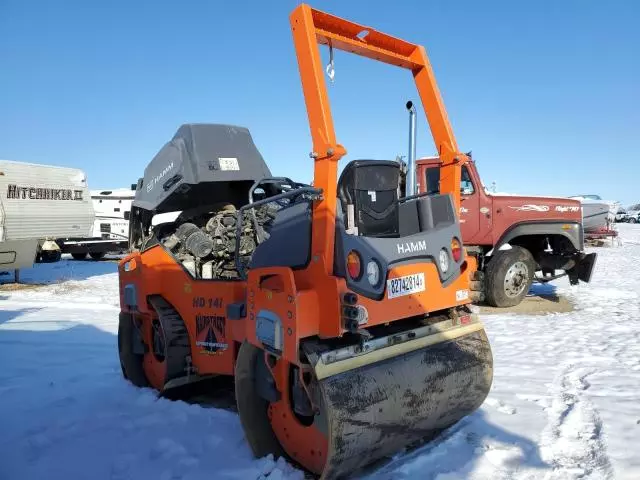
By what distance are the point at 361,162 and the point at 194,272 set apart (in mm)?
1808

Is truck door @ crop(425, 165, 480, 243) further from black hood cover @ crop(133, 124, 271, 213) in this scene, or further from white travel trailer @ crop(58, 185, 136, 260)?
white travel trailer @ crop(58, 185, 136, 260)

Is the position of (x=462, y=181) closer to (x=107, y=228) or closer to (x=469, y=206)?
(x=469, y=206)

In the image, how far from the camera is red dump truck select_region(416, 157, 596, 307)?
7.78 meters

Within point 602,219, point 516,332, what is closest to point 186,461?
point 516,332

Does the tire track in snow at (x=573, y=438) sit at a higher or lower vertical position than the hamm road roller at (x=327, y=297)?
lower

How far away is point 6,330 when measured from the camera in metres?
6.33

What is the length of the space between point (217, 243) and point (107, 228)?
14.3 m

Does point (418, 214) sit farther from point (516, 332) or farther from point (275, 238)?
point (516, 332)

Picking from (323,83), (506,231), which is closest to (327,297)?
(323,83)

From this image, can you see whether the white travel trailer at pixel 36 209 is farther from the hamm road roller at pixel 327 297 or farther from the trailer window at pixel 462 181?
the trailer window at pixel 462 181

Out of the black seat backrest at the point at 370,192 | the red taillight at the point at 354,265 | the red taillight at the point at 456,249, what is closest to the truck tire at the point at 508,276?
the red taillight at the point at 456,249

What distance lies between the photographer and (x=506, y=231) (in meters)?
7.93

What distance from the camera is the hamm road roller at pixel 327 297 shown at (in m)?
2.39

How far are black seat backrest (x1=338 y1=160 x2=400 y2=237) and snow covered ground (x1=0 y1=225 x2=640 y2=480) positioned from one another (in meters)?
1.44
